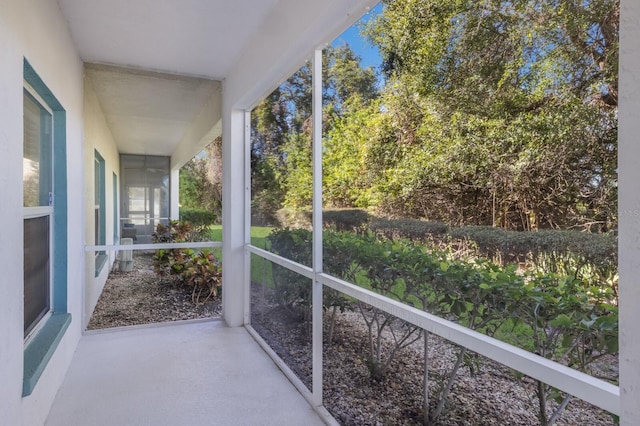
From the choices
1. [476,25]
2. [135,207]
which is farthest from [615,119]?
[135,207]

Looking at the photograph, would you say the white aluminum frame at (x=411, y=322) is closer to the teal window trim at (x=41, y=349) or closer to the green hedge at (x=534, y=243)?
the green hedge at (x=534, y=243)

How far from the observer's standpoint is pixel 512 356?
43.9 inches

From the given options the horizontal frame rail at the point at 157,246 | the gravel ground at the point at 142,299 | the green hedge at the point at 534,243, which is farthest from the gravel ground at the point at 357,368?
the green hedge at the point at 534,243

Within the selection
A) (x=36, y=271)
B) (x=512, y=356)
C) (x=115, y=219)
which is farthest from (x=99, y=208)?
(x=512, y=356)

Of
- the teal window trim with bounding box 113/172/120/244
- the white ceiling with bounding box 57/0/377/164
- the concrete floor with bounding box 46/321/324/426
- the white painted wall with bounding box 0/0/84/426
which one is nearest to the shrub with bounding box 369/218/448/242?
the white ceiling with bounding box 57/0/377/164

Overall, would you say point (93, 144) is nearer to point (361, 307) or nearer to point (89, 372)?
point (89, 372)

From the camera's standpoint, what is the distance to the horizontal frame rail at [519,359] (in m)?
0.90

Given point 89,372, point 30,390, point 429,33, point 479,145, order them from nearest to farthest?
point 479,145 < point 429,33 < point 30,390 < point 89,372

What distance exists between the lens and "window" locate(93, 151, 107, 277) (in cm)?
375

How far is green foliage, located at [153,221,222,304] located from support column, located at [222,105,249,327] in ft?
0.73

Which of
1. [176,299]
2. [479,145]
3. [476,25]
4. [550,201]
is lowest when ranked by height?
[176,299]

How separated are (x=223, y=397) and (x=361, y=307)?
3.85ft

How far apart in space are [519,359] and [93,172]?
150 inches

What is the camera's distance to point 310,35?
2.22 m
